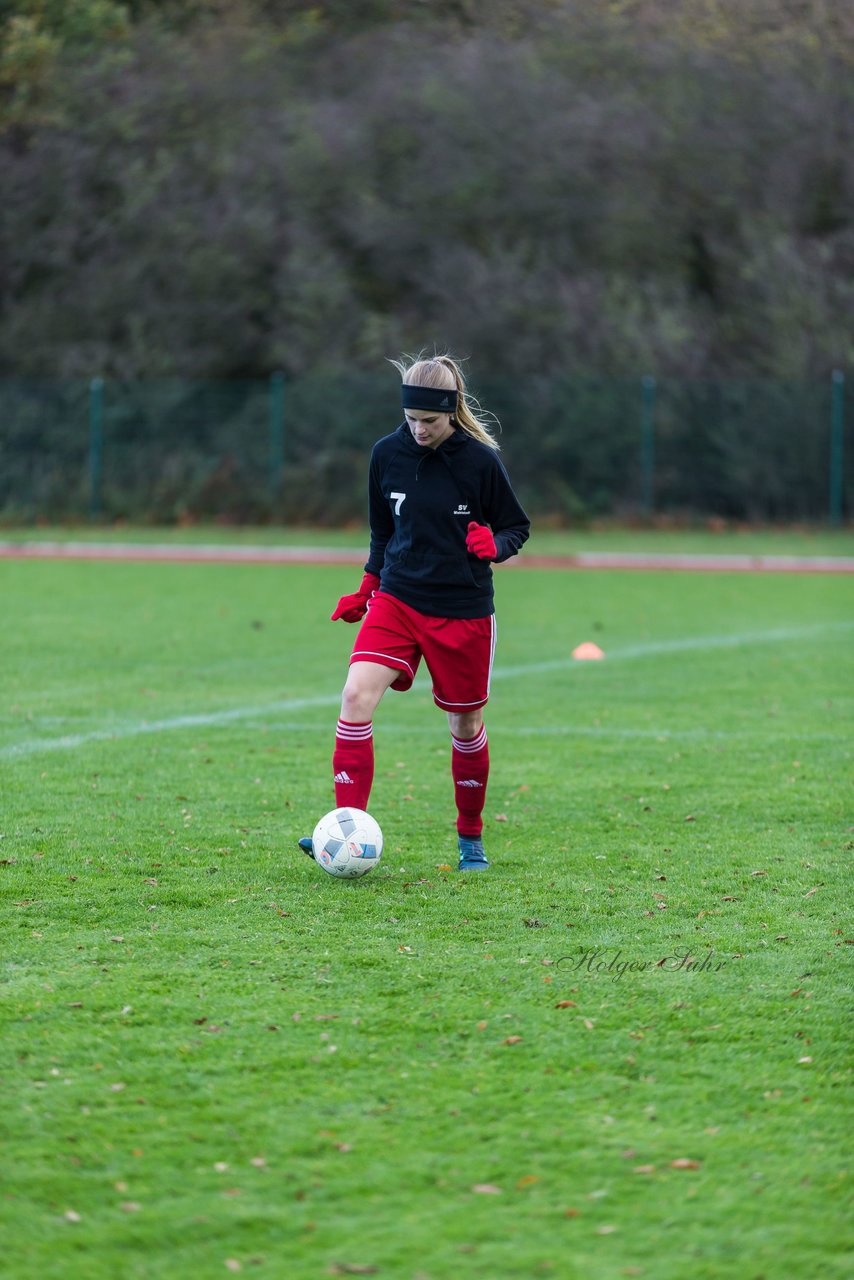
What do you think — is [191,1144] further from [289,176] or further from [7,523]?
[289,176]

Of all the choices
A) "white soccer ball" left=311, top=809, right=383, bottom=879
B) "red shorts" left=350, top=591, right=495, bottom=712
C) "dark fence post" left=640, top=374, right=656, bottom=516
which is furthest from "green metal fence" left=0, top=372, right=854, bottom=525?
"white soccer ball" left=311, top=809, right=383, bottom=879

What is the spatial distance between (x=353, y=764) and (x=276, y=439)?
2357cm

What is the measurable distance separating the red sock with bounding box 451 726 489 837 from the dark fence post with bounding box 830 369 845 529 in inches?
892

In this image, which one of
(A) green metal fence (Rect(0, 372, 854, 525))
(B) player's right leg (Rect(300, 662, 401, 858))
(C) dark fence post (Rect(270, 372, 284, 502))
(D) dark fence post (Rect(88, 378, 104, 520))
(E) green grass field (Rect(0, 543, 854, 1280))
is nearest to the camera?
(E) green grass field (Rect(0, 543, 854, 1280))

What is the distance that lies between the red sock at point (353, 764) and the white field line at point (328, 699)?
2527 mm

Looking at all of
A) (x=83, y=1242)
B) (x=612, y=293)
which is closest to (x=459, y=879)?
(x=83, y=1242)

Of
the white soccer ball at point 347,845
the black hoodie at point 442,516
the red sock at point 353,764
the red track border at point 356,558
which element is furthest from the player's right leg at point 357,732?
the red track border at point 356,558

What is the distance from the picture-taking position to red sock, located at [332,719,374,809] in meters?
5.76

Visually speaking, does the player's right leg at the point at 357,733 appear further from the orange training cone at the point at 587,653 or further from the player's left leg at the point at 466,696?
the orange training cone at the point at 587,653

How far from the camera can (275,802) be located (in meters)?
6.87

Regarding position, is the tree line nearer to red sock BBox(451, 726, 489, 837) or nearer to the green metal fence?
the green metal fence

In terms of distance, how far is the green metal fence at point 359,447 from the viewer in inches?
1095

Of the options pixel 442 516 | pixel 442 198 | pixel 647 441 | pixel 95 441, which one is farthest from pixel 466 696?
pixel 442 198

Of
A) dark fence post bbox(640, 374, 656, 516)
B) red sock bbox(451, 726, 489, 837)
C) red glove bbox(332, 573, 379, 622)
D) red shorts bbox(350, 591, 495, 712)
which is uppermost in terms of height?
dark fence post bbox(640, 374, 656, 516)
